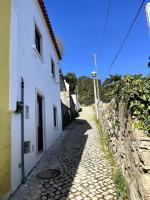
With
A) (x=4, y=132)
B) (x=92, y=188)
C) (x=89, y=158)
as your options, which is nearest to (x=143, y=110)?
(x=92, y=188)

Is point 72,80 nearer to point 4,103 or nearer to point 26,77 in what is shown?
point 26,77

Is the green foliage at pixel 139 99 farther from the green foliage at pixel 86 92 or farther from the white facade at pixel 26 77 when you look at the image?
the green foliage at pixel 86 92

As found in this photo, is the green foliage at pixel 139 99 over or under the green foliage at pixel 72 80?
under

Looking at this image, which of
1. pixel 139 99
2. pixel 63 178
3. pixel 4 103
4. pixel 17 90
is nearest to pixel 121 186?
pixel 63 178

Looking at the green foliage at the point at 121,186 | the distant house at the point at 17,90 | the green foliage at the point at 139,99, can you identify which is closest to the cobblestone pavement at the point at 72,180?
the green foliage at the point at 121,186

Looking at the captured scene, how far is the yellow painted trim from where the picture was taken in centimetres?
433

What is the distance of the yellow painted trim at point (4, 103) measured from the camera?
433 centimetres

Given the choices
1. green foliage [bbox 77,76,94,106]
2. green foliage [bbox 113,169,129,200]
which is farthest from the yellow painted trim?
green foliage [bbox 77,76,94,106]

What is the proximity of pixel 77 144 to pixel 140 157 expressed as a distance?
7.14m

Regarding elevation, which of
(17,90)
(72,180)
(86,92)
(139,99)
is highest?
(86,92)

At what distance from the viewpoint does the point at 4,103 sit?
4.53 meters

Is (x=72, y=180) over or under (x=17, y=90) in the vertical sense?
under

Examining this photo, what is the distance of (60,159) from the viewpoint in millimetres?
7676

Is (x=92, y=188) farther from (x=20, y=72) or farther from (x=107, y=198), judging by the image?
Answer: (x=20, y=72)
